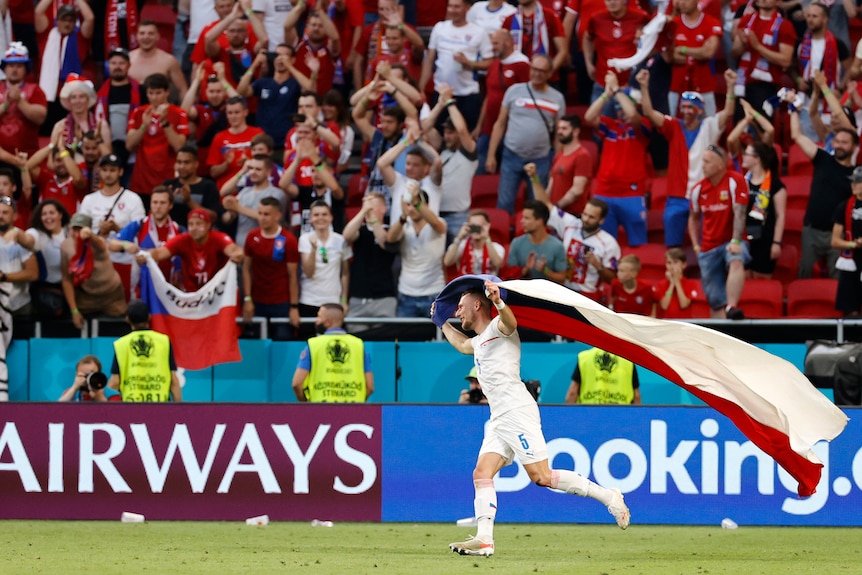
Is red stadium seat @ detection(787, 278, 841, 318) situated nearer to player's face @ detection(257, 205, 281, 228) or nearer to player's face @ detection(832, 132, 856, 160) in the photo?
player's face @ detection(832, 132, 856, 160)

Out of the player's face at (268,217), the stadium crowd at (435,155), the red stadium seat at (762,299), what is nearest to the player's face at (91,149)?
the stadium crowd at (435,155)

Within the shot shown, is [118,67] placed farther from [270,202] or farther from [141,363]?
[141,363]

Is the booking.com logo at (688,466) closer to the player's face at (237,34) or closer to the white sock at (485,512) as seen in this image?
the white sock at (485,512)

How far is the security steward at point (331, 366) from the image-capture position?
547 inches

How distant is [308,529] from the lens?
1232 cm

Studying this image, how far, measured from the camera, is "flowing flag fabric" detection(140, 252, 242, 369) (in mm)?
15141

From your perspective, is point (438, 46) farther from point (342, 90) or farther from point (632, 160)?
point (632, 160)

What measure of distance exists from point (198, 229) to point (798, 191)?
7.14 metres

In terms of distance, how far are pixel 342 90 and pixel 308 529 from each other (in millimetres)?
8069

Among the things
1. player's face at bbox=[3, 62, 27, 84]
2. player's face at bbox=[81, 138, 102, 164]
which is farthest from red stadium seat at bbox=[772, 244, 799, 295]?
player's face at bbox=[3, 62, 27, 84]

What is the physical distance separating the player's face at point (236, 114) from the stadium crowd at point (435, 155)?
3 cm

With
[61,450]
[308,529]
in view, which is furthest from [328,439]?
[61,450]

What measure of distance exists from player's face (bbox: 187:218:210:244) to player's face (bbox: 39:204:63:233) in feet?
5.03

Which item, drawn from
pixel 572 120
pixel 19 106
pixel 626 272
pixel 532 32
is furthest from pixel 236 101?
pixel 626 272
